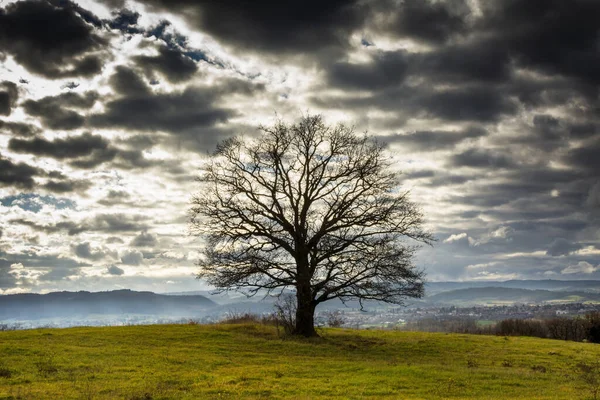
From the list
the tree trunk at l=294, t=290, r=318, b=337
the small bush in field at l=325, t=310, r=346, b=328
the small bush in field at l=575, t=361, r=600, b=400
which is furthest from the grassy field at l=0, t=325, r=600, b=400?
the small bush in field at l=325, t=310, r=346, b=328

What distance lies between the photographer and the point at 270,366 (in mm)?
25375

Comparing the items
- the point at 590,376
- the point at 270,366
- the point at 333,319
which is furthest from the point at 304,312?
the point at 590,376

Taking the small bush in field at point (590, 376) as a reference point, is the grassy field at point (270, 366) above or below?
above

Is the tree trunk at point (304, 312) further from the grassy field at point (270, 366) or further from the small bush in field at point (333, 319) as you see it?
the small bush in field at point (333, 319)

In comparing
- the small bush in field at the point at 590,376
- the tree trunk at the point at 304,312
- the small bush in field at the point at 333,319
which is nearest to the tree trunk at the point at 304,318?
the tree trunk at the point at 304,312

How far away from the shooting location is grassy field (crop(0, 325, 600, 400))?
19344mm

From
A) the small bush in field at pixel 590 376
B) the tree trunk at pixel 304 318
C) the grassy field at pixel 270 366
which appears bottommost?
the small bush in field at pixel 590 376

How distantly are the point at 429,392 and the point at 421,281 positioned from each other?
1640 centimetres

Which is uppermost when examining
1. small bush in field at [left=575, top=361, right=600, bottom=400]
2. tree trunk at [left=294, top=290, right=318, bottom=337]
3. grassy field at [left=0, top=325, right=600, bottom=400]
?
tree trunk at [left=294, top=290, right=318, bottom=337]

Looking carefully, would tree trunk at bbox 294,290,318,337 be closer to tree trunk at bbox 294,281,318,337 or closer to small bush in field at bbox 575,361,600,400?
tree trunk at bbox 294,281,318,337

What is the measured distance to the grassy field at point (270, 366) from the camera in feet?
63.5

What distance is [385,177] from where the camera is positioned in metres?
38.7

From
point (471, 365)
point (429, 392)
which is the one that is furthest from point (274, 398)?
point (471, 365)

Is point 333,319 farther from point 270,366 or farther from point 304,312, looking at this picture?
point 270,366
